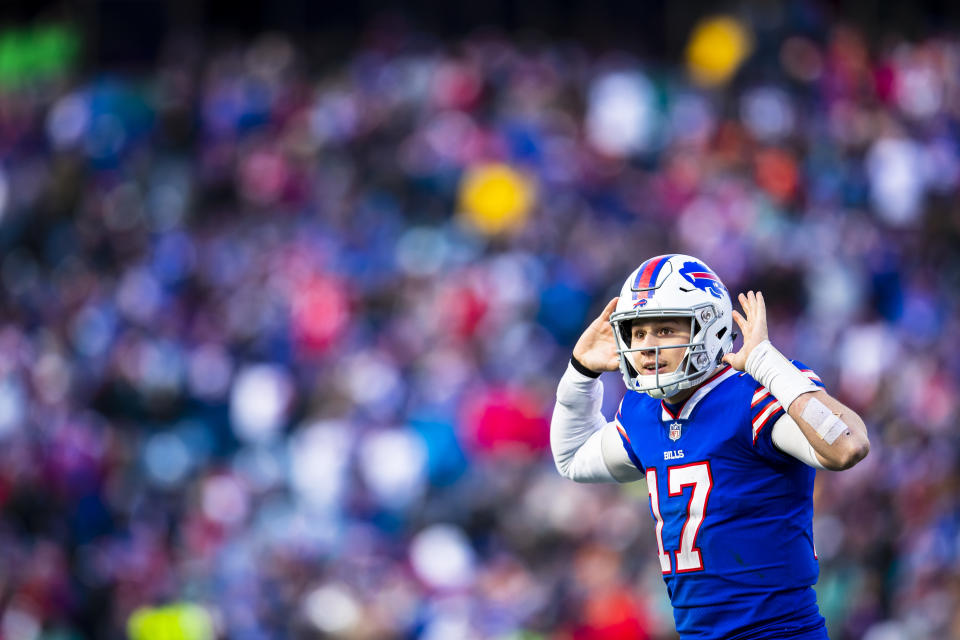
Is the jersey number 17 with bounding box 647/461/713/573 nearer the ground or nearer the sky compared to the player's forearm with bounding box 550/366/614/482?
nearer the ground

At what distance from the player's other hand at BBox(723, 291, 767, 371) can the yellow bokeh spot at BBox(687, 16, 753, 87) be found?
33.2ft

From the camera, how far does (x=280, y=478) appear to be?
40.6 feet

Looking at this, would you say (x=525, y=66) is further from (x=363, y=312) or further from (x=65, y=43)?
(x=65, y=43)

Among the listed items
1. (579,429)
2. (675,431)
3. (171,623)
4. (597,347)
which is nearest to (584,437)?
(579,429)

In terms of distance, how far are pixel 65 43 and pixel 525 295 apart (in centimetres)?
965

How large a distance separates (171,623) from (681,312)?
303 inches

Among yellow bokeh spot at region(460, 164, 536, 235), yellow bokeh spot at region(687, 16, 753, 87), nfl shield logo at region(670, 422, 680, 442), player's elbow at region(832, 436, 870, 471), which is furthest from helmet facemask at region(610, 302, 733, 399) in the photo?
yellow bokeh spot at region(687, 16, 753, 87)

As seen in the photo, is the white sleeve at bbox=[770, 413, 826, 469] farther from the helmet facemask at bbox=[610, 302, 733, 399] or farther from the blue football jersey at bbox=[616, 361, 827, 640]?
the helmet facemask at bbox=[610, 302, 733, 399]

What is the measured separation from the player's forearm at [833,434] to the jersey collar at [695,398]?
508mm

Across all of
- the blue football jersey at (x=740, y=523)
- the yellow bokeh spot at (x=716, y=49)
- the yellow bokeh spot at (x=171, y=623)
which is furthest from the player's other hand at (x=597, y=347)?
the yellow bokeh spot at (x=716, y=49)

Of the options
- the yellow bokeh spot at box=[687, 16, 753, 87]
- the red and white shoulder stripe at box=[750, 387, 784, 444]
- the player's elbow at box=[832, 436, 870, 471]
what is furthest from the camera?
the yellow bokeh spot at box=[687, 16, 753, 87]

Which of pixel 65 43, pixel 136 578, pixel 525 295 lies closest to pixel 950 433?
pixel 525 295

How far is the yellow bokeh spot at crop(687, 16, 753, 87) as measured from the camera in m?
14.4

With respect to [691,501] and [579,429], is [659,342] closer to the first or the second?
[691,501]
